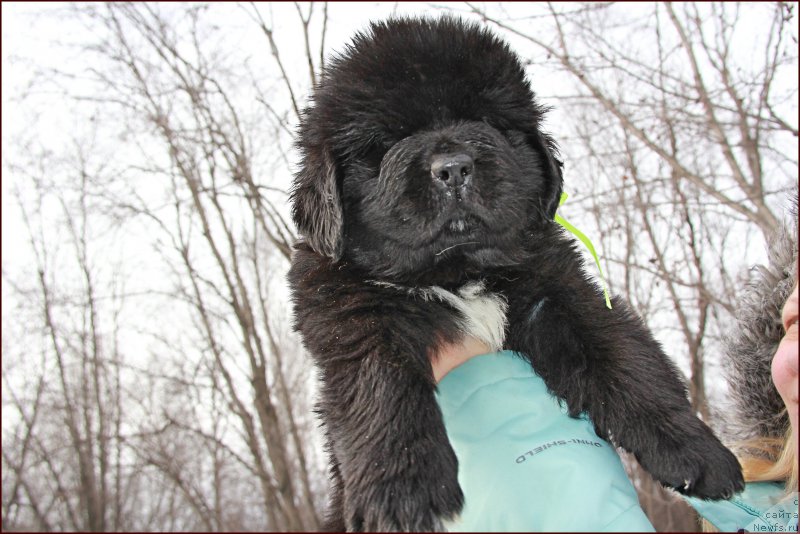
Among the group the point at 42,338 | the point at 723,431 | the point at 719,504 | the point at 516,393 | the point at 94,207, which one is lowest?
the point at 719,504

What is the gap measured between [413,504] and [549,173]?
1.17 meters

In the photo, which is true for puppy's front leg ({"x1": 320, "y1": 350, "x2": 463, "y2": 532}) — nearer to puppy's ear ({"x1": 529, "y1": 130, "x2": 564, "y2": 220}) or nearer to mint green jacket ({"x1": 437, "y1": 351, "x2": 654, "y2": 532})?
mint green jacket ({"x1": 437, "y1": 351, "x2": 654, "y2": 532})

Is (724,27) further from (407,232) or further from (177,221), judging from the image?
(177,221)

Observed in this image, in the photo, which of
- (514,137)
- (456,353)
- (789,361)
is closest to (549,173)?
(514,137)

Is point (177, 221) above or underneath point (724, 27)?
above

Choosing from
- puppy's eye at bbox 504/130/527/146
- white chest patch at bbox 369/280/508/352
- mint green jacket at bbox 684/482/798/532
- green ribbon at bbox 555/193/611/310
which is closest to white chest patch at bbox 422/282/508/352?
white chest patch at bbox 369/280/508/352

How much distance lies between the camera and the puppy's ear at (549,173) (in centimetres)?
196

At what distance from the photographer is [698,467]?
152 cm

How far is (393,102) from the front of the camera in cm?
179

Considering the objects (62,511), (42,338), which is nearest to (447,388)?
(42,338)

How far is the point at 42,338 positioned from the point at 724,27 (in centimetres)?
1728

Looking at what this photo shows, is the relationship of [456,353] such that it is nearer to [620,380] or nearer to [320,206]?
[620,380]

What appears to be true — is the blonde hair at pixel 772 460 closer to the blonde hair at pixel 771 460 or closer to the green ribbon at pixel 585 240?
the blonde hair at pixel 771 460

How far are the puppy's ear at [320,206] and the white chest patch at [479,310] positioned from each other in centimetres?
33
